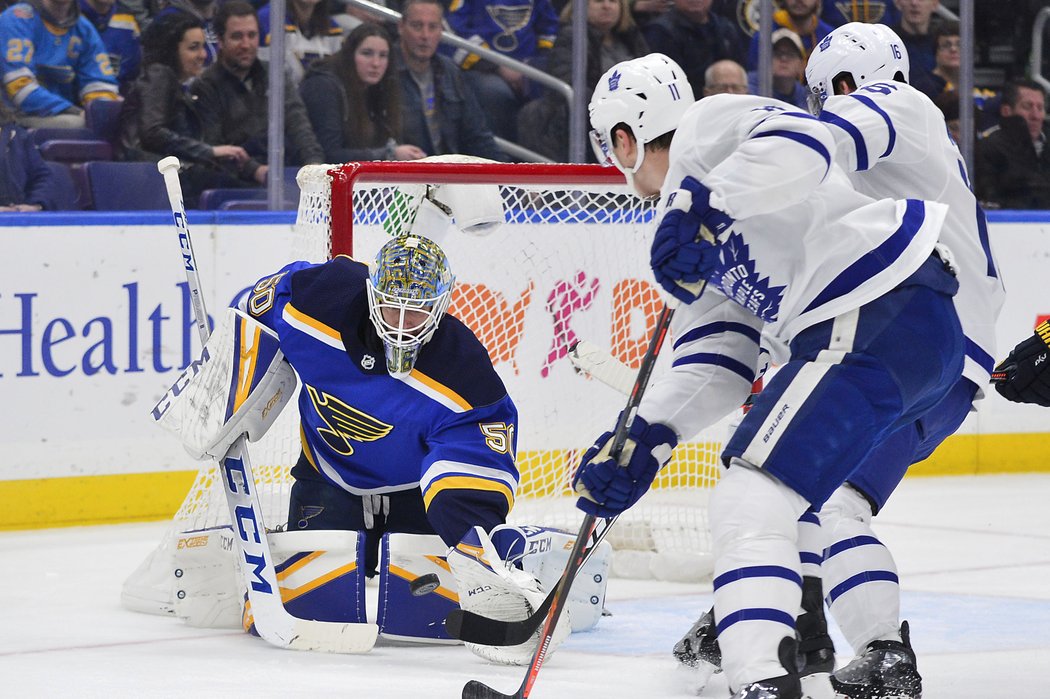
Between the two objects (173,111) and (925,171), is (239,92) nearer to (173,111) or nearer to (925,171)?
(173,111)

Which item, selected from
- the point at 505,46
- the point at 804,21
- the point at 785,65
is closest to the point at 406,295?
the point at 505,46

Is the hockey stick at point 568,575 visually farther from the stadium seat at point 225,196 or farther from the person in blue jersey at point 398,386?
the stadium seat at point 225,196

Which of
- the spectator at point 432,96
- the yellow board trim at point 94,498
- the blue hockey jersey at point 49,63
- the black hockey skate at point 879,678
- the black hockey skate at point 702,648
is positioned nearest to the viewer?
the black hockey skate at point 879,678

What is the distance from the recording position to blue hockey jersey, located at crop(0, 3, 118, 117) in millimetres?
4855

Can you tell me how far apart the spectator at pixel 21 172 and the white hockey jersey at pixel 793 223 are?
2.79 metres

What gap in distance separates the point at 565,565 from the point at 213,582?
71cm

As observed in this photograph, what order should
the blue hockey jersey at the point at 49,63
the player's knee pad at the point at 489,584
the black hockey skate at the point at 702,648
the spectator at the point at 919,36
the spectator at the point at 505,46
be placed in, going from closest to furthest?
the black hockey skate at the point at 702,648
the player's knee pad at the point at 489,584
the blue hockey jersey at the point at 49,63
the spectator at the point at 505,46
the spectator at the point at 919,36

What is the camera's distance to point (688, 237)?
2.26m

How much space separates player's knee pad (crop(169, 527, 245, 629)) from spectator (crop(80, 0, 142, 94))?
6.46 ft

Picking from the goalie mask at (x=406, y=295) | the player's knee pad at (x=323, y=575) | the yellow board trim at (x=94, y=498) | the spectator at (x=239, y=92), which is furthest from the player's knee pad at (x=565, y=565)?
the spectator at (x=239, y=92)

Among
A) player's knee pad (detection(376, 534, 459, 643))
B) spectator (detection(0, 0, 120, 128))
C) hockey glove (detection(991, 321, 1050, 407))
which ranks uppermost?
spectator (detection(0, 0, 120, 128))

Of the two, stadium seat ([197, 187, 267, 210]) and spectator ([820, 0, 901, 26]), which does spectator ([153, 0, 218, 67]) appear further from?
spectator ([820, 0, 901, 26])

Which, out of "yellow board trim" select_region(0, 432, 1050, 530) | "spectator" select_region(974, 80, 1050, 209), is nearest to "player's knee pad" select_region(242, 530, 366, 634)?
"yellow board trim" select_region(0, 432, 1050, 530)

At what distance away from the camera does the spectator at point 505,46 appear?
564 cm
